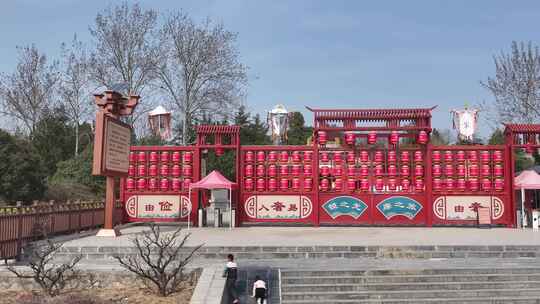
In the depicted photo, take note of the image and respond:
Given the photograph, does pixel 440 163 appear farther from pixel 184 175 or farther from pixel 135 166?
pixel 135 166

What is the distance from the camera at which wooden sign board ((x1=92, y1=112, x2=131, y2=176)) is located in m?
14.1

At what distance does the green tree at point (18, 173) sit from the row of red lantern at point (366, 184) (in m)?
12.1

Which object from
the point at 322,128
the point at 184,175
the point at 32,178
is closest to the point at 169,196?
the point at 184,175

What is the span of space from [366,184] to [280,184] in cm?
293

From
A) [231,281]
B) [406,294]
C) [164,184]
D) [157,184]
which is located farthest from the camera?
[157,184]

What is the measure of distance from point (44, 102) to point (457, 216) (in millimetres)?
24598

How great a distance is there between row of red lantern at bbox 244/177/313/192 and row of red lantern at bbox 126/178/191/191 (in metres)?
2.17

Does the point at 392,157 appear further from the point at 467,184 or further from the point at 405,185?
the point at 467,184

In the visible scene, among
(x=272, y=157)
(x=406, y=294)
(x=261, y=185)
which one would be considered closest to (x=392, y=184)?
(x=272, y=157)

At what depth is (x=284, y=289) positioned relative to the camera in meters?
8.90

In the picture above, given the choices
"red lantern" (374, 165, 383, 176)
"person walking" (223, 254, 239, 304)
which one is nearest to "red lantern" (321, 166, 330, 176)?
"red lantern" (374, 165, 383, 176)

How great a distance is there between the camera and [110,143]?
14.6 metres

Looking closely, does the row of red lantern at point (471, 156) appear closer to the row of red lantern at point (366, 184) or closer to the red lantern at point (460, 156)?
the red lantern at point (460, 156)

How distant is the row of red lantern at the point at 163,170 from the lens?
60.9 feet
